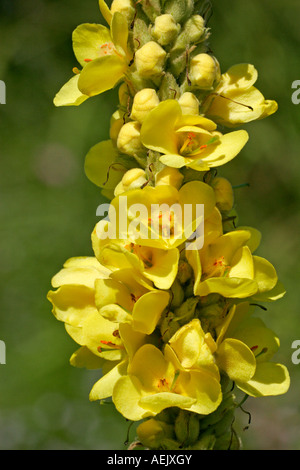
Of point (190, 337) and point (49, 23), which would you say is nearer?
point (190, 337)

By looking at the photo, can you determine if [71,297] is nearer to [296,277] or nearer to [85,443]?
[85,443]

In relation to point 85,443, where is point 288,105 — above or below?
above

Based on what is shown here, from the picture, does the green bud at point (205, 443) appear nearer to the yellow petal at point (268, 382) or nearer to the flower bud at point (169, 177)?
the yellow petal at point (268, 382)

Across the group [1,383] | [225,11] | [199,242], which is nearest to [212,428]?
[199,242]

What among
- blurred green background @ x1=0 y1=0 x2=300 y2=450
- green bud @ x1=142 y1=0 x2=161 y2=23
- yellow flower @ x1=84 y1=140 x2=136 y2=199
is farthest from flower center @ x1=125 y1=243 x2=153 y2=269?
blurred green background @ x1=0 y1=0 x2=300 y2=450

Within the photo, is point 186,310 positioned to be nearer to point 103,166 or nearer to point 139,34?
point 103,166

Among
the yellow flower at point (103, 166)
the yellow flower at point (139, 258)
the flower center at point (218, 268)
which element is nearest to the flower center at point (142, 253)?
the yellow flower at point (139, 258)

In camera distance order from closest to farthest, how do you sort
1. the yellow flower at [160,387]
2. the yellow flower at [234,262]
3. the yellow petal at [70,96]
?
1. the yellow flower at [160,387]
2. the yellow flower at [234,262]
3. the yellow petal at [70,96]
